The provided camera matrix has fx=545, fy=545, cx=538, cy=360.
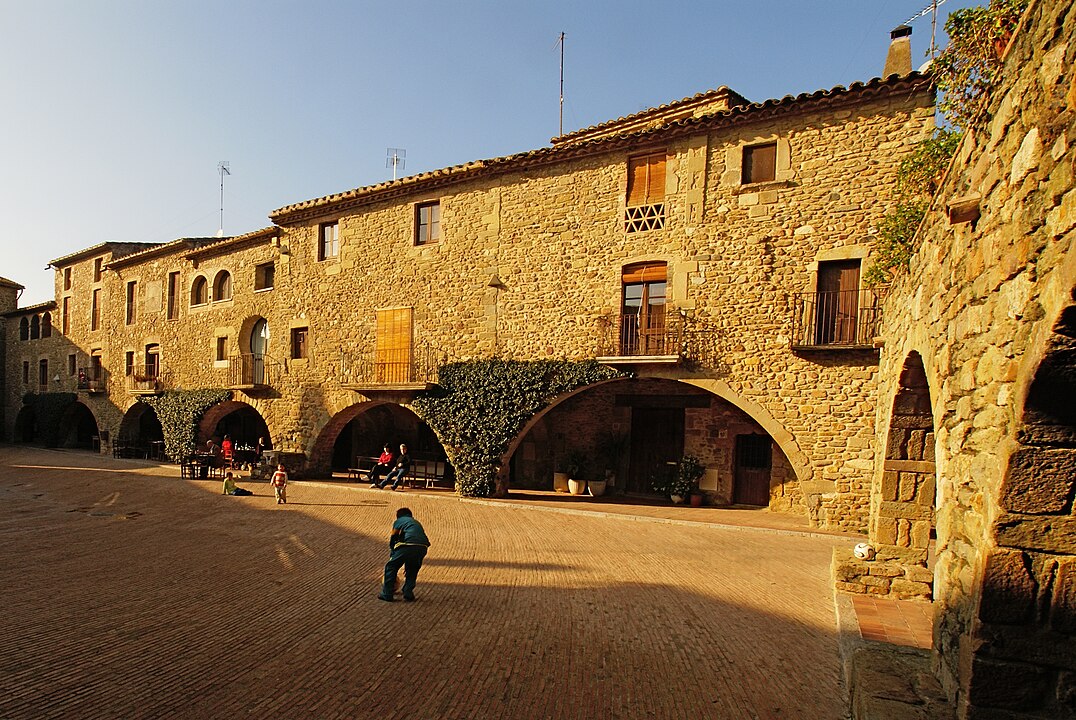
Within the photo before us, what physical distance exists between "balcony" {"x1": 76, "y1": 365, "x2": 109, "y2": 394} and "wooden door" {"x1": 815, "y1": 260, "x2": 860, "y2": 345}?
30.3 meters

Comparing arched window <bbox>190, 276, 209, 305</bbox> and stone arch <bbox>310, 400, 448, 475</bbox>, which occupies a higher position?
arched window <bbox>190, 276, 209, 305</bbox>

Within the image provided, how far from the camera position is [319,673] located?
4.96m

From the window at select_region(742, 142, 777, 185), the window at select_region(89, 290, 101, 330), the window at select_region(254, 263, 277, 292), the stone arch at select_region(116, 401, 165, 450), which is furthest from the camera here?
the window at select_region(89, 290, 101, 330)

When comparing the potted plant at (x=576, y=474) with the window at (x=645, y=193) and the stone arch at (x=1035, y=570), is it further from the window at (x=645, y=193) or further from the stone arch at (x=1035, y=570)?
the stone arch at (x=1035, y=570)

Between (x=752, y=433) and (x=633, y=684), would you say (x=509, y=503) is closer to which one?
(x=752, y=433)

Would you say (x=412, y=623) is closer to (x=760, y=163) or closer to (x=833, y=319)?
(x=833, y=319)

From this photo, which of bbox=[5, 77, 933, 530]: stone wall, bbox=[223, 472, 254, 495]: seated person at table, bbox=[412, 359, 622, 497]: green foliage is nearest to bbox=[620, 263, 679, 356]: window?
bbox=[5, 77, 933, 530]: stone wall

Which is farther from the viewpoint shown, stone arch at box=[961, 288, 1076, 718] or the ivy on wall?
the ivy on wall

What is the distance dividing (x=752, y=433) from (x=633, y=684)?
33.7ft

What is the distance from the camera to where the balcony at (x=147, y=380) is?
75.7 feet

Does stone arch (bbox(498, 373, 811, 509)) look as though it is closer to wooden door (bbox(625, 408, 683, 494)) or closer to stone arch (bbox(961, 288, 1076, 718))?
wooden door (bbox(625, 408, 683, 494))

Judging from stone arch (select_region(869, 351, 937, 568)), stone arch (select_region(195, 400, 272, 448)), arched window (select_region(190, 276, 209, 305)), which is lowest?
stone arch (select_region(195, 400, 272, 448))

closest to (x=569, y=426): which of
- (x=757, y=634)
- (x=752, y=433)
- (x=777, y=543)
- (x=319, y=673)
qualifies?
(x=752, y=433)

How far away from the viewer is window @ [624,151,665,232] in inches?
514
